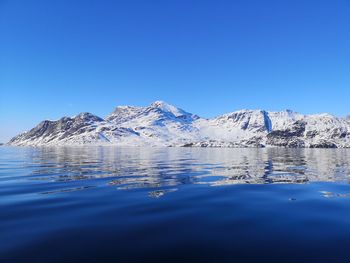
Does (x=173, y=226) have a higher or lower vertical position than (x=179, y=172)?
lower

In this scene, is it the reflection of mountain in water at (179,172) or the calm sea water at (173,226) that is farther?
the reflection of mountain in water at (179,172)

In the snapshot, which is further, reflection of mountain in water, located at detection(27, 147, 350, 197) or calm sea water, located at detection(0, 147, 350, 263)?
reflection of mountain in water, located at detection(27, 147, 350, 197)

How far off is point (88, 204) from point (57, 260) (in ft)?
23.9

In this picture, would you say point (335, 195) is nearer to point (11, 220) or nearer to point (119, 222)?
point (119, 222)

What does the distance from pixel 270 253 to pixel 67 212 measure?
889cm

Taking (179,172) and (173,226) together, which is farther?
(179,172)

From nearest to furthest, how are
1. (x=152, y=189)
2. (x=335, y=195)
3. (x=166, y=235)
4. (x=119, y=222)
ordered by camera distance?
1. (x=166, y=235)
2. (x=119, y=222)
3. (x=335, y=195)
4. (x=152, y=189)

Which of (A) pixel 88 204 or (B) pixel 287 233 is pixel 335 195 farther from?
(A) pixel 88 204

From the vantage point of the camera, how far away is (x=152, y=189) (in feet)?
66.2

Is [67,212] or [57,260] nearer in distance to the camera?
[57,260]

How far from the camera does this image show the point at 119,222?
1180 centimetres

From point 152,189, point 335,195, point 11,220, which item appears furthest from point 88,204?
point 335,195

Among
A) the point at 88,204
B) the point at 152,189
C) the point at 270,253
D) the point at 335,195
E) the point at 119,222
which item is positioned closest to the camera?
the point at 270,253

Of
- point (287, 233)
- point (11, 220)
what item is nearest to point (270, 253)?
point (287, 233)
